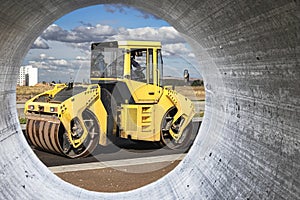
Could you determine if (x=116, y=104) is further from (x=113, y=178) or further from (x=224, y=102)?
(x=224, y=102)

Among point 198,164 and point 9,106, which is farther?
point 198,164

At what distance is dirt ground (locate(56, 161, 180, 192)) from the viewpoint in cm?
513

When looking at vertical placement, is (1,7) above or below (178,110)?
above

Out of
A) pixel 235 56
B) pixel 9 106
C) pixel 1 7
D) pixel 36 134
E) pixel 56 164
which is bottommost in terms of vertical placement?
pixel 56 164

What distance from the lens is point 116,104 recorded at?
7.30m

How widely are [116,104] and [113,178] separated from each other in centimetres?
203

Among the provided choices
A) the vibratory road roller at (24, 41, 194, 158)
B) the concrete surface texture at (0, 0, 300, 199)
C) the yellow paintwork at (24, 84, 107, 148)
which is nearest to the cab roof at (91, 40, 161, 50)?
the vibratory road roller at (24, 41, 194, 158)

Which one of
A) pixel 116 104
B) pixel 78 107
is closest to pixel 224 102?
pixel 78 107

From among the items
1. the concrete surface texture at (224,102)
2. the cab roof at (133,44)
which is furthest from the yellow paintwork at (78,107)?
the concrete surface texture at (224,102)

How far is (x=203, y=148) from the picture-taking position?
8.36 ft

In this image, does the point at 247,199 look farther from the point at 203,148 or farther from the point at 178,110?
the point at 178,110

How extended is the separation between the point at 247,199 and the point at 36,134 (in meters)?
5.40

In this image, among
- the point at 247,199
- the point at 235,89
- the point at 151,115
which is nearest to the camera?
the point at 247,199

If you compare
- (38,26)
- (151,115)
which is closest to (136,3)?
(38,26)
